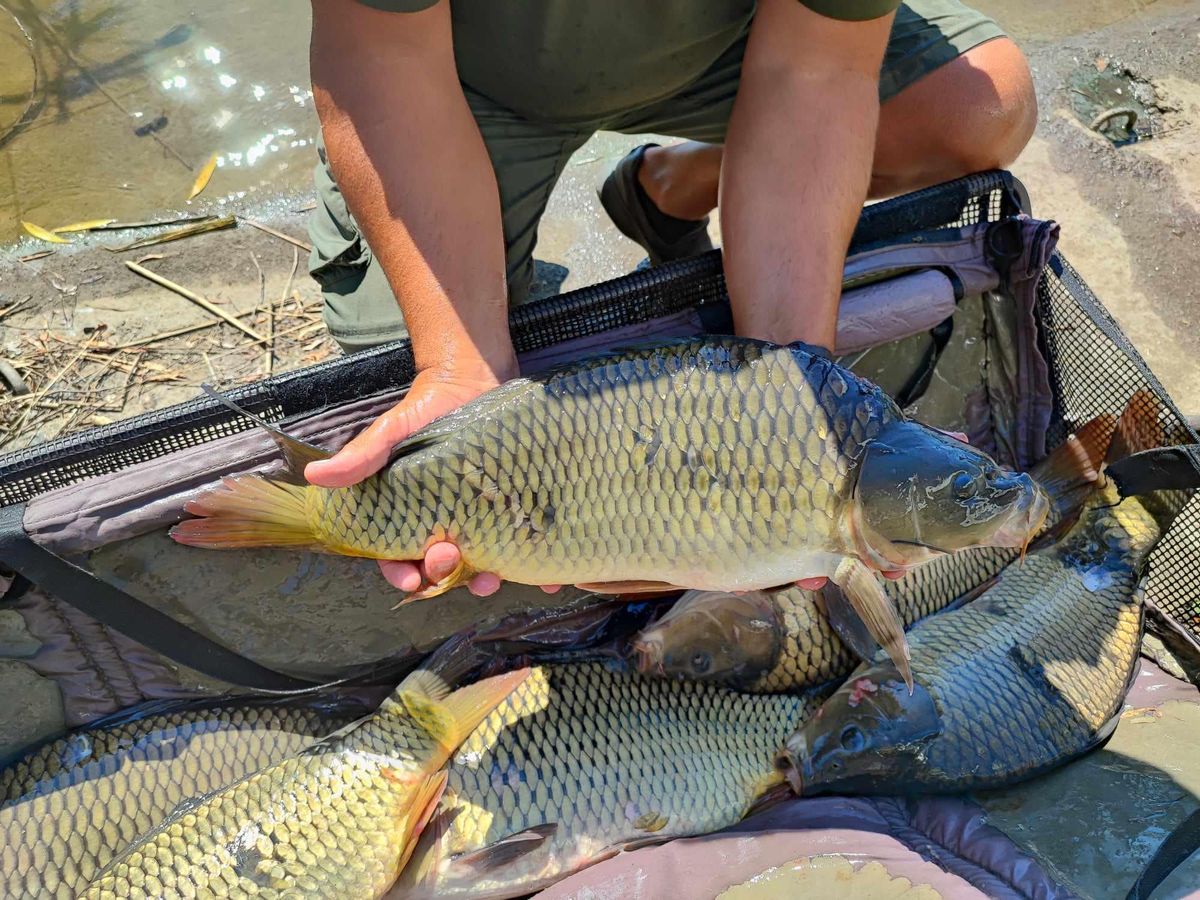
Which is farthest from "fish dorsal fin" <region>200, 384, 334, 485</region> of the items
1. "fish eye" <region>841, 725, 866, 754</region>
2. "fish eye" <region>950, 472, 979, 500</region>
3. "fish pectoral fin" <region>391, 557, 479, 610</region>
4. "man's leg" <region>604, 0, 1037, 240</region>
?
"man's leg" <region>604, 0, 1037, 240</region>

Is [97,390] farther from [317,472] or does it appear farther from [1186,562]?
[1186,562]

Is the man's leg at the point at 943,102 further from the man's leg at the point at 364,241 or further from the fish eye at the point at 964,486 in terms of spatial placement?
the fish eye at the point at 964,486

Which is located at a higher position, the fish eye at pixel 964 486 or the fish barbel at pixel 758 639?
the fish eye at pixel 964 486

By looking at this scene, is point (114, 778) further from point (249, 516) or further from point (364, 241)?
point (364, 241)

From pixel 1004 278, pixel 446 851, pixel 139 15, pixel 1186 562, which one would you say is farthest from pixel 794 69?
pixel 139 15

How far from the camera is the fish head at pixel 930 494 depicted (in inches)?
48.4

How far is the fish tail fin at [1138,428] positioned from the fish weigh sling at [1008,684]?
0.10 metres

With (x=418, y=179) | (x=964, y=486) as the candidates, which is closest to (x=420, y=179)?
(x=418, y=179)

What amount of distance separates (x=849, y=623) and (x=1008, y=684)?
321mm

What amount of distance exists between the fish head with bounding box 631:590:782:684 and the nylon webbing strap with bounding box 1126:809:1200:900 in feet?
2.18

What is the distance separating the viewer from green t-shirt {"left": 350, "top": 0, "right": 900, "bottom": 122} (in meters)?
1.70

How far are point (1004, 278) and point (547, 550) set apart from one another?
1114 millimetres

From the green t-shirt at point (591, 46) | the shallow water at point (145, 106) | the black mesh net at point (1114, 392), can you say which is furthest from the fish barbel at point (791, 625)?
the shallow water at point (145, 106)

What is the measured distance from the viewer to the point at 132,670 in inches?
63.2
